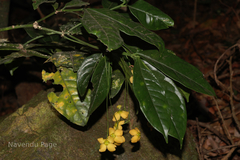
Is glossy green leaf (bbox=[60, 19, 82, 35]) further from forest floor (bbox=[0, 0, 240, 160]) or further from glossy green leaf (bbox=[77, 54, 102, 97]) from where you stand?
forest floor (bbox=[0, 0, 240, 160])

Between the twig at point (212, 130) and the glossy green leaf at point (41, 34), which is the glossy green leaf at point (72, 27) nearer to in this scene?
the glossy green leaf at point (41, 34)

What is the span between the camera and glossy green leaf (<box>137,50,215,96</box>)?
89 centimetres

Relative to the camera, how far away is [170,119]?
0.82m

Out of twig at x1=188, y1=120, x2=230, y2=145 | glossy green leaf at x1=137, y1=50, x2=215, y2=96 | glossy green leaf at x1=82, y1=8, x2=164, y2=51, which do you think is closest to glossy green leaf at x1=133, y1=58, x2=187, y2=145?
glossy green leaf at x1=137, y1=50, x2=215, y2=96

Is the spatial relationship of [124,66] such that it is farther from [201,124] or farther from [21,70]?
[21,70]

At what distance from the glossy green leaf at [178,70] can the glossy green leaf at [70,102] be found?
0.44 m

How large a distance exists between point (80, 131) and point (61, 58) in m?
0.48

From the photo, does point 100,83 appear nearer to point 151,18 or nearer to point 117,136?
point 117,136

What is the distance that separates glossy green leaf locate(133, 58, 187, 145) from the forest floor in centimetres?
79

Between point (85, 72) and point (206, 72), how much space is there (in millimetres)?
1889

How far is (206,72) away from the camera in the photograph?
234 centimetres

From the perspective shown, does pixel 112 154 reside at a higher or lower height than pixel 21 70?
higher

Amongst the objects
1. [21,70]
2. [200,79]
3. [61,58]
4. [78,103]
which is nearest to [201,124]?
[200,79]

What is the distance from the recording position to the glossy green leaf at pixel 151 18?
985 millimetres
